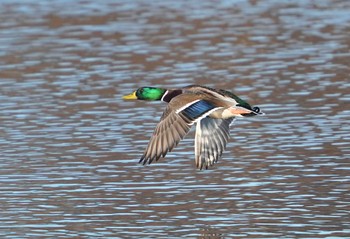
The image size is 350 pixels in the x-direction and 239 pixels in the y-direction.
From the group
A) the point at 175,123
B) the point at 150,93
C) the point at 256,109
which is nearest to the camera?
the point at 175,123

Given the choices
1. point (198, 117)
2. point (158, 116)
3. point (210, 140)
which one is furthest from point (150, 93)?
point (158, 116)

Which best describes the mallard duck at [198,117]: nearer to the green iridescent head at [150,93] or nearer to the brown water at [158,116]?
the green iridescent head at [150,93]

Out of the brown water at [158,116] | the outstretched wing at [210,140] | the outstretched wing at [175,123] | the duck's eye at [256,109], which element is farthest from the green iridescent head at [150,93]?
the duck's eye at [256,109]

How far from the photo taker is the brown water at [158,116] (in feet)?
36.0

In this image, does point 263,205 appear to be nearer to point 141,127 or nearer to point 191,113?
point 191,113

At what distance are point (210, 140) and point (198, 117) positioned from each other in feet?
3.30

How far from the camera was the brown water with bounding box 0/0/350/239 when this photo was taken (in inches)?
432

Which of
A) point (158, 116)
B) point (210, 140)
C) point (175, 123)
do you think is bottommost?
point (158, 116)

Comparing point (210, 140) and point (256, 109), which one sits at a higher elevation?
point (256, 109)

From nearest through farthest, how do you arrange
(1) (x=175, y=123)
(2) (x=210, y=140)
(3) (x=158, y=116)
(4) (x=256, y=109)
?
(1) (x=175, y=123)
(4) (x=256, y=109)
(2) (x=210, y=140)
(3) (x=158, y=116)

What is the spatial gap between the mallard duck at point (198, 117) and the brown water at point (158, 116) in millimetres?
396

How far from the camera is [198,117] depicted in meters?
11.3

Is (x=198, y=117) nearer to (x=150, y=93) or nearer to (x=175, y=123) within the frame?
(x=175, y=123)

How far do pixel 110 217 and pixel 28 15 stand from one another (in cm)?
1577
